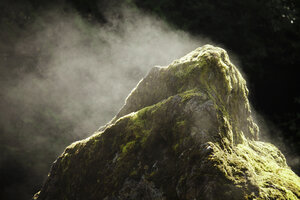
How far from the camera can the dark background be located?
24.7 ft

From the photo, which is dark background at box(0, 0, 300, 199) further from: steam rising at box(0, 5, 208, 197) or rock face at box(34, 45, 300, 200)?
rock face at box(34, 45, 300, 200)

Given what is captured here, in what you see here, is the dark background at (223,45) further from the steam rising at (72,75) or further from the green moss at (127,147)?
the green moss at (127,147)

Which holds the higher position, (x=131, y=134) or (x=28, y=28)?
(x=28, y=28)

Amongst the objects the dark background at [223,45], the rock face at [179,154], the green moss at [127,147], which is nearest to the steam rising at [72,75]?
the dark background at [223,45]

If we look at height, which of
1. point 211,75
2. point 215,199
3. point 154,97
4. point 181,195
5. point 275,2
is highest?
point 275,2

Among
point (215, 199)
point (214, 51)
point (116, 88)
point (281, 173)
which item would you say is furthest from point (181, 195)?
point (116, 88)

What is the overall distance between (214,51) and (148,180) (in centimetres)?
173

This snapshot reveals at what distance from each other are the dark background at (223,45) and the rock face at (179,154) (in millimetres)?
5160

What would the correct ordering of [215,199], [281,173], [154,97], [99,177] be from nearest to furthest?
1. [215,199]
2. [281,173]
3. [99,177]
4. [154,97]

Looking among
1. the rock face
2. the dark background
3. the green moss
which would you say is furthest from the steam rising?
the green moss

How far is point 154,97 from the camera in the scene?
10.4ft

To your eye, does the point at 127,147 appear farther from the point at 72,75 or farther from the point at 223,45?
the point at 223,45

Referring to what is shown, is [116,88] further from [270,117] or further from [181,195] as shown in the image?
[181,195]

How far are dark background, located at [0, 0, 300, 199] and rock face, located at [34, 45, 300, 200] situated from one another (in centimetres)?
516
